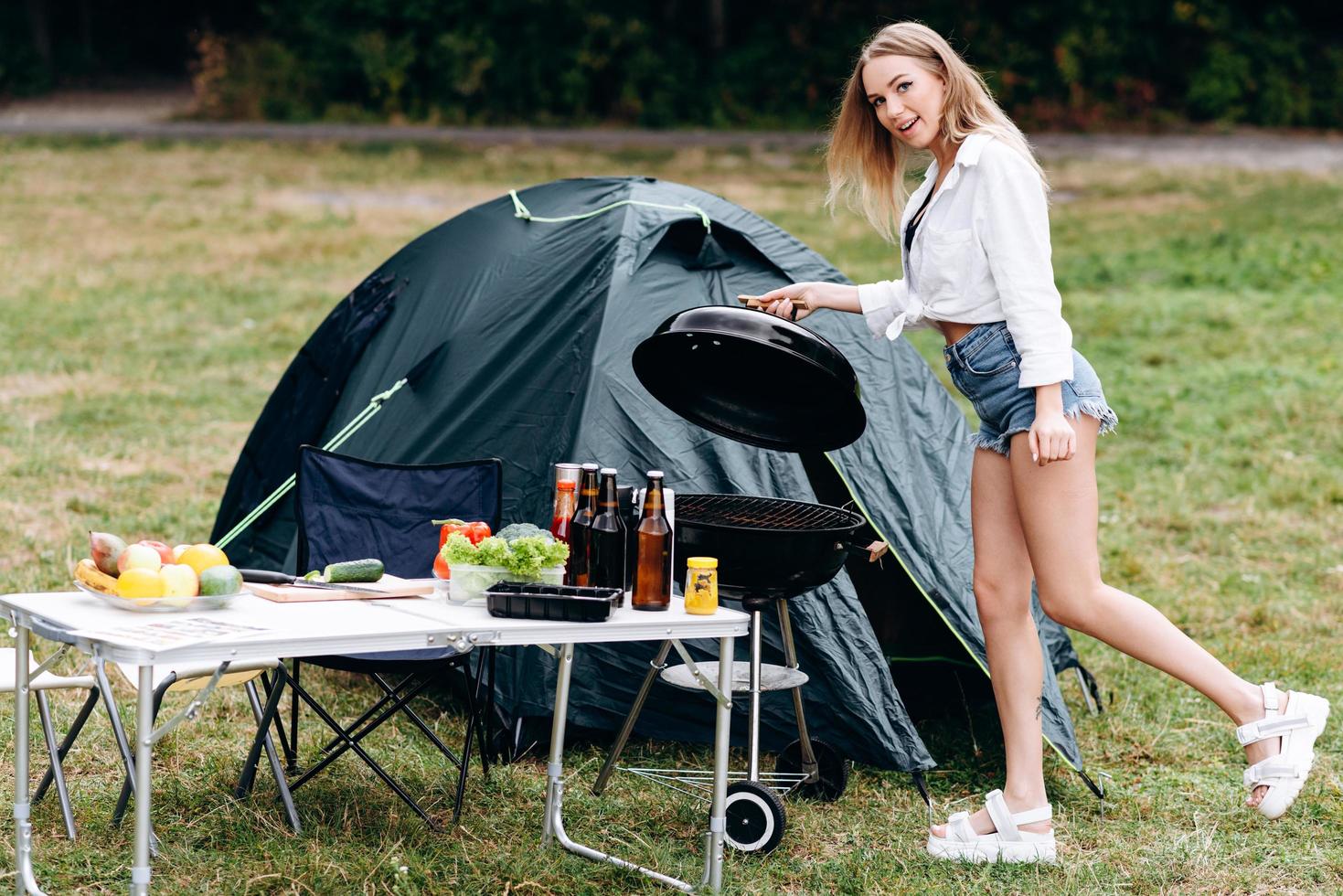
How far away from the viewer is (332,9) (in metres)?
25.6

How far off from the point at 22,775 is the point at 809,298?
→ 2123 millimetres

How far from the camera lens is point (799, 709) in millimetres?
3861

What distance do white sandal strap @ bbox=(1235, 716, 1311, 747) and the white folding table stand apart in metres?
1.19

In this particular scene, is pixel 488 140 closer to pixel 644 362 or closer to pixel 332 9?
pixel 332 9

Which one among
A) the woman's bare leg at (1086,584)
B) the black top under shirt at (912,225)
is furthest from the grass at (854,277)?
the black top under shirt at (912,225)

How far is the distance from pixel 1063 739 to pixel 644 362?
1604 millimetres

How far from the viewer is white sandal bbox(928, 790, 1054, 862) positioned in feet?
11.8

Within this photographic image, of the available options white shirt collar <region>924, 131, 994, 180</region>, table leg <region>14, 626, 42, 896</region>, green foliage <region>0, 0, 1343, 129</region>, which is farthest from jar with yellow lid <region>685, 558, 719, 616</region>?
green foliage <region>0, 0, 1343, 129</region>

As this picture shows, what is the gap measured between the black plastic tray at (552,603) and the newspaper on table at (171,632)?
51 centimetres

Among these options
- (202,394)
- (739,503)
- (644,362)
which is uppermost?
(644,362)

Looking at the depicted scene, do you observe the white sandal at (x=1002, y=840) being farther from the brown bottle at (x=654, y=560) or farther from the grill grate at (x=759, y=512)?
the brown bottle at (x=654, y=560)

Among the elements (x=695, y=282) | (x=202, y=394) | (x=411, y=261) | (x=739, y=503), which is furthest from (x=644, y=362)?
(x=202, y=394)

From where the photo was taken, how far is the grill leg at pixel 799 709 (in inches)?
150

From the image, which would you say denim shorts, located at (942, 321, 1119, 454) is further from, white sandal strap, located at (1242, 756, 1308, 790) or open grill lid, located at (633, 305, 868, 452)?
white sandal strap, located at (1242, 756, 1308, 790)
